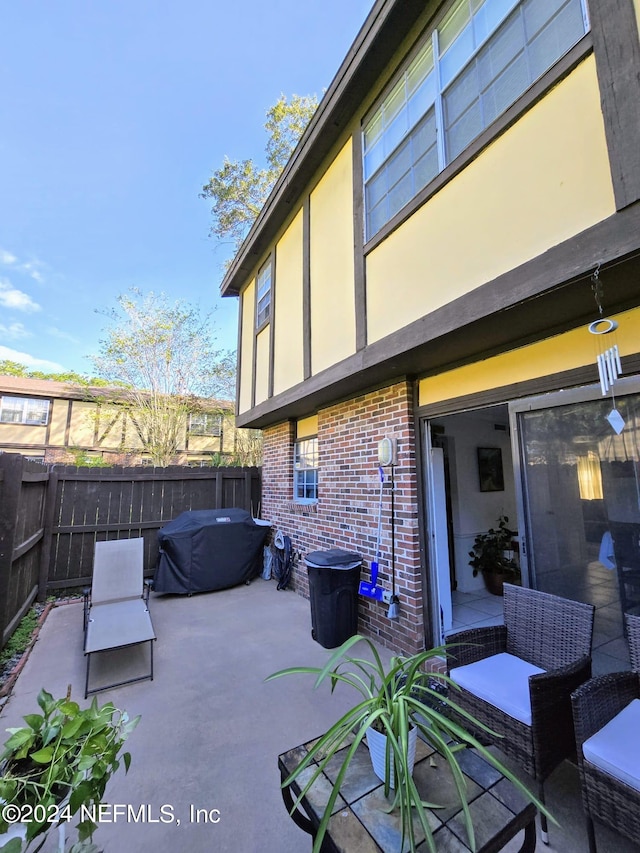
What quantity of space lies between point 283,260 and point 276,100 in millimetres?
7972

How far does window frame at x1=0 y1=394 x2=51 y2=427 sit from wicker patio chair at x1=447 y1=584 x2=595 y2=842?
18.3m

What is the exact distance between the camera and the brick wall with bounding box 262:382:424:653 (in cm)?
365

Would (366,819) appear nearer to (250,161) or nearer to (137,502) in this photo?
(137,502)

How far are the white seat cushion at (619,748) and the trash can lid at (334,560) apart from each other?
2.43 metres

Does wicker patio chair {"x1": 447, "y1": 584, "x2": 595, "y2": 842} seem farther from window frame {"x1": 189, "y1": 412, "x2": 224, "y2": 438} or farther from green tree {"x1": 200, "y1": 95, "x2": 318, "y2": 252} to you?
window frame {"x1": 189, "y1": 412, "x2": 224, "y2": 438}

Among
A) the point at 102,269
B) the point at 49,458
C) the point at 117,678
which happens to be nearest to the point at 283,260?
the point at 117,678

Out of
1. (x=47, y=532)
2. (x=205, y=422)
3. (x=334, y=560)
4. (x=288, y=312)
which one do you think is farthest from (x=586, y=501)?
(x=205, y=422)

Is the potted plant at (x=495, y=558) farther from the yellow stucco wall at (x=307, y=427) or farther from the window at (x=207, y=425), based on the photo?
the window at (x=207, y=425)

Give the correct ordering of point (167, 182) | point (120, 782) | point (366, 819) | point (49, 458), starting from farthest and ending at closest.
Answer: point (49, 458)
point (167, 182)
point (120, 782)
point (366, 819)

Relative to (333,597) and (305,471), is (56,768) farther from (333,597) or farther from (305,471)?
(305,471)

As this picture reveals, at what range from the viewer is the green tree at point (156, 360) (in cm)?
1154

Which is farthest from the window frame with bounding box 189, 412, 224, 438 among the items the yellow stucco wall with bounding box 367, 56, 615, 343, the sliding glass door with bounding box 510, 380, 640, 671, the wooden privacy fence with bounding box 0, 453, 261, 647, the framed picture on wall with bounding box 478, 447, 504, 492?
the sliding glass door with bounding box 510, 380, 640, 671

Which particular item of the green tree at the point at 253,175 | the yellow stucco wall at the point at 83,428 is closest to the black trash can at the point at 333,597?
the green tree at the point at 253,175

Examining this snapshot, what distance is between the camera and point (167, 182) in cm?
1090
